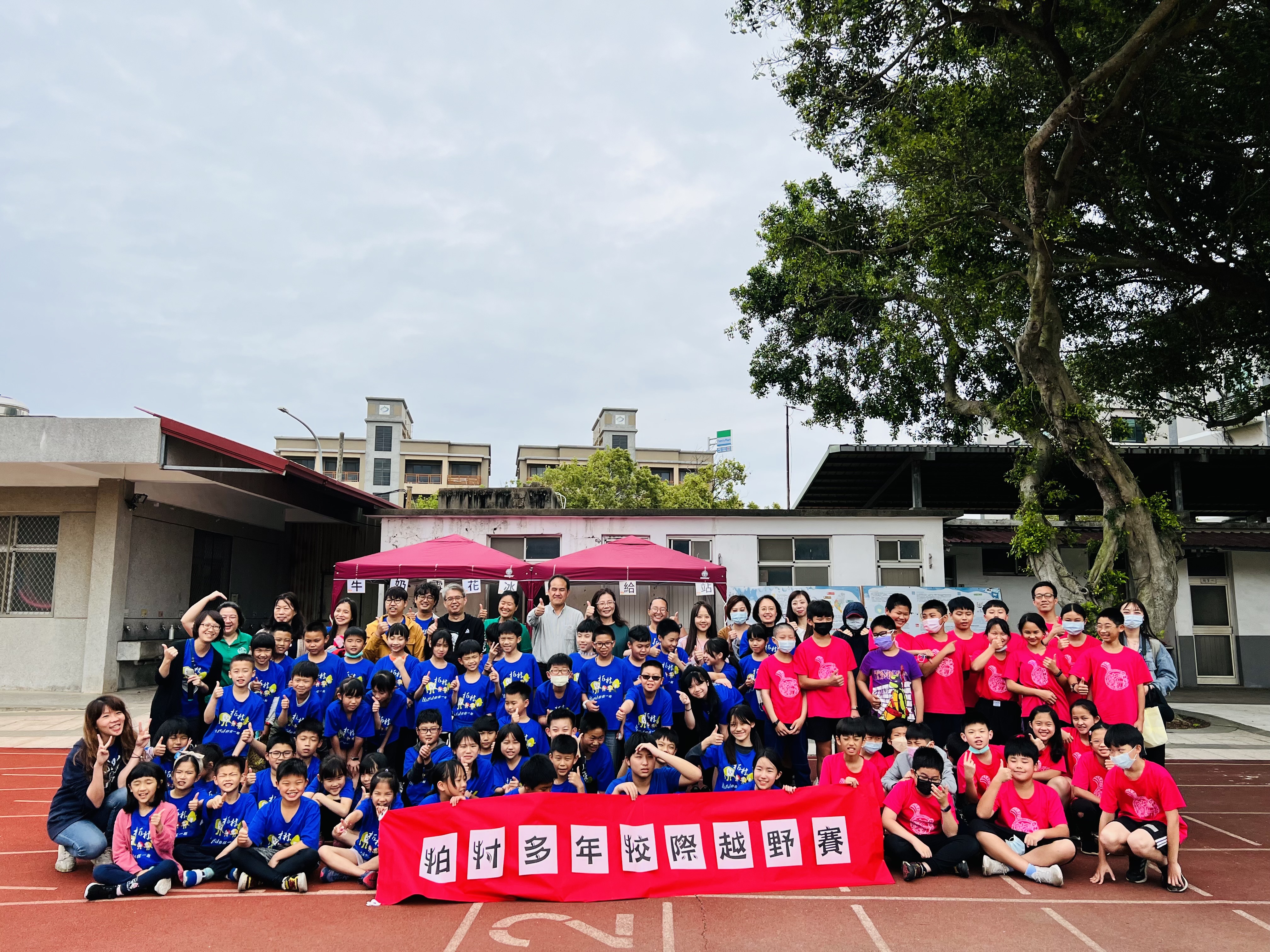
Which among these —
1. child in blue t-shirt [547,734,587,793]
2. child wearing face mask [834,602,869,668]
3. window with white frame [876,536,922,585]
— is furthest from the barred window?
window with white frame [876,536,922,585]

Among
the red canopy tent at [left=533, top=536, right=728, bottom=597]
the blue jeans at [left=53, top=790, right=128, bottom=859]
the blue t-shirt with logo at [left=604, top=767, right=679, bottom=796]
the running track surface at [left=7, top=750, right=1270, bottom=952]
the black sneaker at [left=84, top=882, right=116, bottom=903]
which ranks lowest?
the running track surface at [left=7, top=750, right=1270, bottom=952]

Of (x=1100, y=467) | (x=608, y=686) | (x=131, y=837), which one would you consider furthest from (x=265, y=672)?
(x=1100, y=467)

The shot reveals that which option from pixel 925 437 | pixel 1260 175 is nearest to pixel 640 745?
pixel 1260 175

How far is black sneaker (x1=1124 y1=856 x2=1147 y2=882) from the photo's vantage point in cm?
521

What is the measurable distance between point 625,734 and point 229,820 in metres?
2.59

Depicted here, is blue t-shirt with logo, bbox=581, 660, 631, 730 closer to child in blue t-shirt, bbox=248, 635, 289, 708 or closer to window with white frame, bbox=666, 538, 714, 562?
child in blue t-shirt, bbox=248, 635, 289, 708

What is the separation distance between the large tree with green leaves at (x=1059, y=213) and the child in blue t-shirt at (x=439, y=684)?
805 cm

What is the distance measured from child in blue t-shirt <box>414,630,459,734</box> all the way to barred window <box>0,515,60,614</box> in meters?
10.4

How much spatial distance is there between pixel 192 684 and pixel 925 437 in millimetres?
14768

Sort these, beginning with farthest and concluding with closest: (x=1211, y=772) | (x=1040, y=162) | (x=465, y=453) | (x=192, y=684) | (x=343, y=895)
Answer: (x=465, y=453) → (x=1040, y=162) → (x=1211, y=772) → (x=192, y=684) → (x=343, y=895)

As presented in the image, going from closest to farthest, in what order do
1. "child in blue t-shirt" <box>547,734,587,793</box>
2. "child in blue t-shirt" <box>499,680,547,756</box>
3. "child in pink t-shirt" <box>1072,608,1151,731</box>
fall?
"child in blue t-shirt" <box>547,734,587,793</box> → "child in blue t-shirt" <box>499,680,547,756</box> → "child in pink t-shirt" <box>1072,608,1151,731</box>

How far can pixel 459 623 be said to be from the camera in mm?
7227

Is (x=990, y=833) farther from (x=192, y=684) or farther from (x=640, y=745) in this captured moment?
(x=192, y=684)

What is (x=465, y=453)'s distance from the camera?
64.5m
